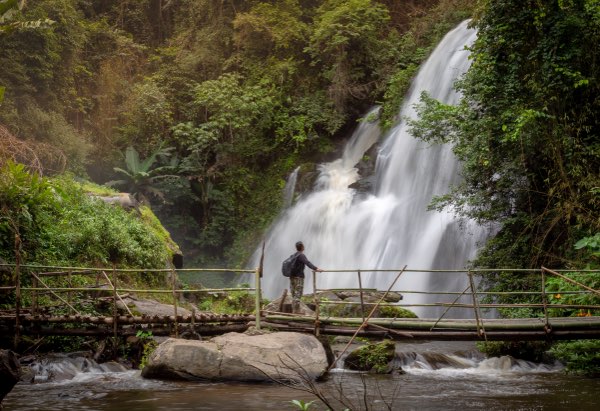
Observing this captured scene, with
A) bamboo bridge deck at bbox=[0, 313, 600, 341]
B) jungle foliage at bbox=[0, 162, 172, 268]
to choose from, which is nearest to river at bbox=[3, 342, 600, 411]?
bamboo bridge deck at bbox=[0, 313, 600, 341]

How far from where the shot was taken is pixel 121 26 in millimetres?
28266

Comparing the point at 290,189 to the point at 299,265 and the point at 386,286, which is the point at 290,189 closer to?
the point at 386,286

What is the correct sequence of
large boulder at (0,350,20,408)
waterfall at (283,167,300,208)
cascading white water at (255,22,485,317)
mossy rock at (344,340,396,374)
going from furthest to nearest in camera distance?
waterfall at (283,167,300,208) < cascading white water at (255,22,485,317) < mossy rock at (344,340,396,374) < large boulder at (0,350,20,408)

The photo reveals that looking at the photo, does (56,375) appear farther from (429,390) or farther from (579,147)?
(579,147)

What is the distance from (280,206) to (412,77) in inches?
235

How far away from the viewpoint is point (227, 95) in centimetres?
2359

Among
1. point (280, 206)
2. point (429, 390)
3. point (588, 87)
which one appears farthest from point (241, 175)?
point (429, 390)

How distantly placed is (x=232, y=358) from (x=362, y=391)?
1814mm

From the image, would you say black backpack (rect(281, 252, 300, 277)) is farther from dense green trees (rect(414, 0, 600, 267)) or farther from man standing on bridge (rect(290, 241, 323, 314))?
dense green trees (rect(414, 0, 600, 267))

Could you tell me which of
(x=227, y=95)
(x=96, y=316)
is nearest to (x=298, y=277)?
(x=96, y=316)

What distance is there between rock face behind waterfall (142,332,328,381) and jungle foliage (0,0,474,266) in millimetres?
12759

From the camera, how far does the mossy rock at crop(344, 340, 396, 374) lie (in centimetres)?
1070

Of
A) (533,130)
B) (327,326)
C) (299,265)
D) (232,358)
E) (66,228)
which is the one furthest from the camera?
(66,228)

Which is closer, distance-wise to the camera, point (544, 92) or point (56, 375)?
point (56, 375)
